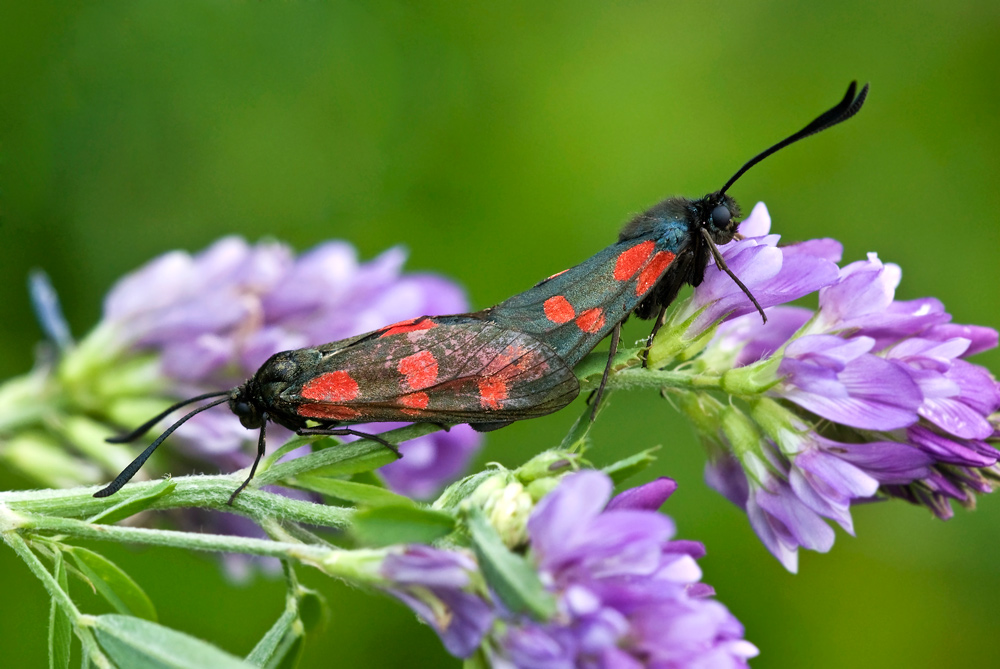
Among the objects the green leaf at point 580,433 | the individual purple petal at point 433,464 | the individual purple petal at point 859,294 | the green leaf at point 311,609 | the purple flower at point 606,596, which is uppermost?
the individual purple petal at point 433,464

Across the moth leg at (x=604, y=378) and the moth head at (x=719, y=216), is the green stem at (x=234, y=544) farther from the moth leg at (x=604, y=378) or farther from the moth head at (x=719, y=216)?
the moth head at (x=719, y=216)

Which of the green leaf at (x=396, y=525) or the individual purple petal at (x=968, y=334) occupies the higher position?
the individual purple petal at (x=968, y=334)

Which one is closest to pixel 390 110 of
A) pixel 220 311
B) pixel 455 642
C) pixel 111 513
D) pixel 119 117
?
pixel 119 117

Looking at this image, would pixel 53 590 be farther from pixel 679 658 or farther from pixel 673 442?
pixel 673 442

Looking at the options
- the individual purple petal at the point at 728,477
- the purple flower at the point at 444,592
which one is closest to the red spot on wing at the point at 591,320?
the individual purple petal at the point at 728,477

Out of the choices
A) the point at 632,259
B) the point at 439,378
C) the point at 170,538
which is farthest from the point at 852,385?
the point at 170,538

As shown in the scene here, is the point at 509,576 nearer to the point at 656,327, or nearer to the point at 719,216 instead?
the point at 656,327

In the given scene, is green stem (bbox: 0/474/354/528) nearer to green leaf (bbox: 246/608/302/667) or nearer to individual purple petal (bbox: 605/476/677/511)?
green leaf (bbox: 246/608/302/667)

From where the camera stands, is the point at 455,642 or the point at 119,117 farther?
the point at 119,117
